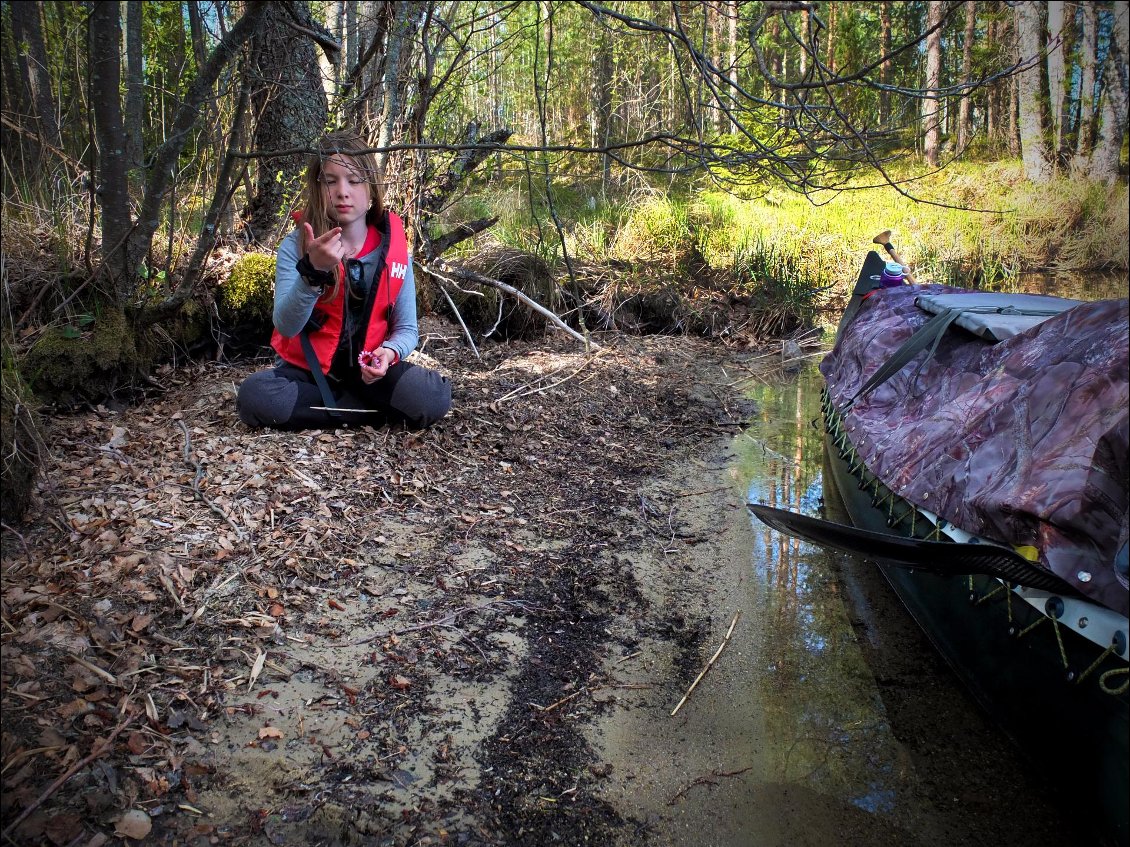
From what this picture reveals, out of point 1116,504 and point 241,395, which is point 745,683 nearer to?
point 1116,504

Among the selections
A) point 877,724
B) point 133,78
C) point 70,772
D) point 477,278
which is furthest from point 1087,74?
point 477,278

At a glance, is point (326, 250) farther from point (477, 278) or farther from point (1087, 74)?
point (477, 278)

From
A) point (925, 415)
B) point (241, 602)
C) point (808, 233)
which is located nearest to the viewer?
point (241, 602)

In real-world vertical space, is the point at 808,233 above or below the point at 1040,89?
below

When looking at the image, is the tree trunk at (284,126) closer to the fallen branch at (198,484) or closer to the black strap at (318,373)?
the black strap at (318,373)

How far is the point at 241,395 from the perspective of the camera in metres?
4.37

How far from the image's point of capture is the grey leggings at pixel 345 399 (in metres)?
4.38

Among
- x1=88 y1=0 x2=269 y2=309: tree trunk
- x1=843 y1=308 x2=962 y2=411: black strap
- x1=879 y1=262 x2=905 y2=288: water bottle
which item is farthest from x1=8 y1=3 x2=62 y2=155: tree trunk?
x1=879 y1=262 x2=905 y2=288: water bottle

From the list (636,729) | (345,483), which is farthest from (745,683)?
(345,483)

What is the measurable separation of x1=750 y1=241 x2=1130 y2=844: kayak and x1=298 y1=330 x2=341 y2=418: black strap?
2.61 m

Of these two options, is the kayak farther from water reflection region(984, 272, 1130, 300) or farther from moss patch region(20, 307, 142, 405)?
moss patch region(20, 307, 142, 405)

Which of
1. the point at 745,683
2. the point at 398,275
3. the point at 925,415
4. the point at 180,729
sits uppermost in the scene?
the point at 398,275

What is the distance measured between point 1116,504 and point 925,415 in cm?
153

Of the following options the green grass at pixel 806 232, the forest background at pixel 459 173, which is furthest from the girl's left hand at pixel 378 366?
the green grass at pixel 806 232
